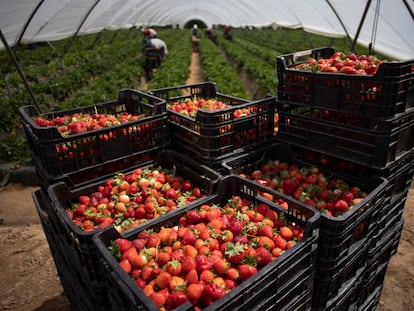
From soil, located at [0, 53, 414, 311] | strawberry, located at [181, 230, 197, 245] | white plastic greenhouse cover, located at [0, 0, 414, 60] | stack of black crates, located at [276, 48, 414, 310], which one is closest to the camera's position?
strawberry, located at [181, 230, 197, 245]

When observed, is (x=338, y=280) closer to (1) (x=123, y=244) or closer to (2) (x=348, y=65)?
(1) (x=123, y=244)

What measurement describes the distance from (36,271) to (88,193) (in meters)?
2.10

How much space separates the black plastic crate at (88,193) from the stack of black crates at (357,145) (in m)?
0.95

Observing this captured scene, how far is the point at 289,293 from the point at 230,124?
155 centimetres

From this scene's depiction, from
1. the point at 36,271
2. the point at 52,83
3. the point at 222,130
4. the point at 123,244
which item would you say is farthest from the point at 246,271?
the point at 52,83

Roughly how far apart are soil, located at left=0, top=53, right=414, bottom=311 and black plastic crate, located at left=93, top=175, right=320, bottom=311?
7.10ft

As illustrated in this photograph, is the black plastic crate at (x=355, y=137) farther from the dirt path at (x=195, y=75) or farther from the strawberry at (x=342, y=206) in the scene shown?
the dirt path at (x=195, y=75)

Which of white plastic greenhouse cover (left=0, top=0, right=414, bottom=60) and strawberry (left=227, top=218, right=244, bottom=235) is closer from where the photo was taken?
strawberry (left=227, top=218, right=244, bottom=235)

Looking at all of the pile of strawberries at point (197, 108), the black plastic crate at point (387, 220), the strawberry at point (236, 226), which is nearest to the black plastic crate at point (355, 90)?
the pile of strawberries at point (197, 108)

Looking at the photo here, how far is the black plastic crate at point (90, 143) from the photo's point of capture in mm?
2615

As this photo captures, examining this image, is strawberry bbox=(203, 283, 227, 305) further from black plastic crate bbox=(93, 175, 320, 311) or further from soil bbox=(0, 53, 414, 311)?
soil bbox=(0, 53, 414, 311)

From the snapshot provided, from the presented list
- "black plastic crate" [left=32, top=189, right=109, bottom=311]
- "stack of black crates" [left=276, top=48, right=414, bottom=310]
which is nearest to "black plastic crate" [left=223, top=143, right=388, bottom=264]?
"stack of black crates" [left=276, top=48, right=414, bottom=310]

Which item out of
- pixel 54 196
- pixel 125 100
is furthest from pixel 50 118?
pixel 54 196

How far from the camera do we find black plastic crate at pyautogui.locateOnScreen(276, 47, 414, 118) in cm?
226
